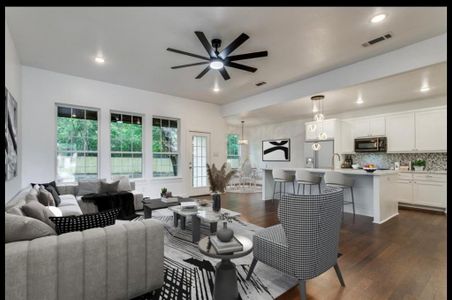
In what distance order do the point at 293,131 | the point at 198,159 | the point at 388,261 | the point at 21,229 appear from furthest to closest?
the point at 293,131
the point at 198,159
the point at 388,261
the point at 21,229

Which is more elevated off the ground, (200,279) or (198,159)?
(198,159)

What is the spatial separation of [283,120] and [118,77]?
5490 mm

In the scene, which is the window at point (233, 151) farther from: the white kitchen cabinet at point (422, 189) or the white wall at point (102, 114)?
the white kitchen cabinet at point (422, 189)

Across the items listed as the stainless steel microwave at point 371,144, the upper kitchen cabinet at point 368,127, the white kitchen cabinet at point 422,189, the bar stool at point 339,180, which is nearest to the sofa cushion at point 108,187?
the bar stool at point 339,180

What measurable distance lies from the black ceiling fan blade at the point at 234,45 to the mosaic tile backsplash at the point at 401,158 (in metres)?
5.20

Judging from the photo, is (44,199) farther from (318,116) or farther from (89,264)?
(318,116)

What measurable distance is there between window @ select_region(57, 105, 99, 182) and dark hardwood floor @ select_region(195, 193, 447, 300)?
3682 mm

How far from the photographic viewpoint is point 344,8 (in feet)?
8.02

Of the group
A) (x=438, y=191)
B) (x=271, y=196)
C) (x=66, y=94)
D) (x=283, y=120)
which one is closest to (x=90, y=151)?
(x=66, y=94)

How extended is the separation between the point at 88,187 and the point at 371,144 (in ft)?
22.0

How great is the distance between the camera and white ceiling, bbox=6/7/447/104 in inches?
101

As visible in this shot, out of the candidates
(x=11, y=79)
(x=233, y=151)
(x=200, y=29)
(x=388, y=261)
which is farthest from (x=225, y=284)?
(x=233, y=151)

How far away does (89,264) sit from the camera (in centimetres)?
160

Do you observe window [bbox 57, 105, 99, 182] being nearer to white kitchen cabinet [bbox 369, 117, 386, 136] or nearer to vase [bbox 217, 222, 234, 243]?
vase [bbox 217, 222, 234, 243]
